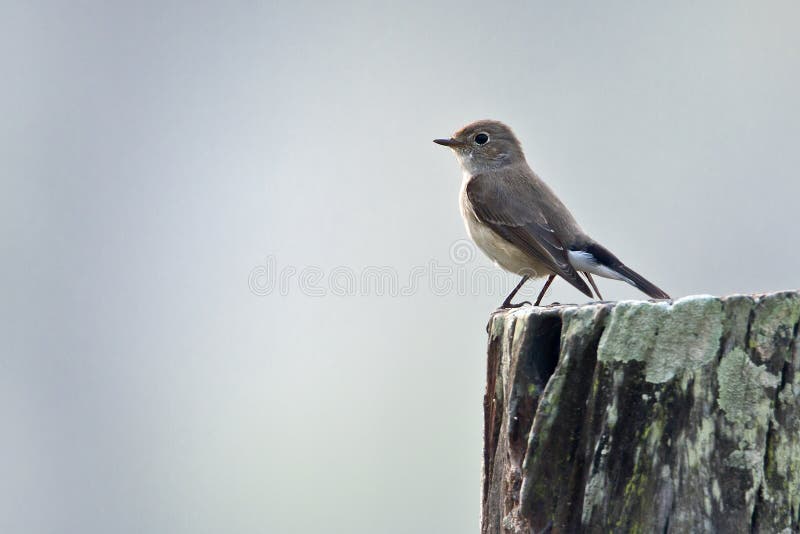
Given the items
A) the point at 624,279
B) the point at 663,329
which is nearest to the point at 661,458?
A: the point at 663,329

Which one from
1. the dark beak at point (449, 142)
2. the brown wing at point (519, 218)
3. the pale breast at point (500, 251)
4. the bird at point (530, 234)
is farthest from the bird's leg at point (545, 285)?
the dark beak at point (449, 142)

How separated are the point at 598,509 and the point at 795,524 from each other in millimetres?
576

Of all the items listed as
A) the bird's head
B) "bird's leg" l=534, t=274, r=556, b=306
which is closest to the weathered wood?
"bird's leg" l=534, t=274, r=556, b=306

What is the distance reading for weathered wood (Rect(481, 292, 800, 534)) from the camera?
271cm

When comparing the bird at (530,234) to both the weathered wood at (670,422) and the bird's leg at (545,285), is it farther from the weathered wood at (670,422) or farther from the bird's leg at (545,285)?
the weathered wood at (670,422)

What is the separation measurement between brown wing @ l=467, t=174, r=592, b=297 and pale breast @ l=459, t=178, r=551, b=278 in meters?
0.05

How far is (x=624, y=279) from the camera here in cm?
729

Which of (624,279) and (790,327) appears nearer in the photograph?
(790,327)

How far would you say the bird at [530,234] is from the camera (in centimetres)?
734

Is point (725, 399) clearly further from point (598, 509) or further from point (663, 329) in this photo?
point (598, 509)

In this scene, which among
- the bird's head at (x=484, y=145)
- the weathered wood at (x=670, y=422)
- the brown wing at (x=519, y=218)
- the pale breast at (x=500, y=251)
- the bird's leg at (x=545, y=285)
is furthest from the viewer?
the bird's head at (x=484, y=145)

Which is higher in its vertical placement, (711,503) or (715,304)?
(715,304)

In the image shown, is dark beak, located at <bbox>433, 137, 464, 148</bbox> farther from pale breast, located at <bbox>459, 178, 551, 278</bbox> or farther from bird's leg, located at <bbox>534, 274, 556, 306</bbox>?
bird's leg, located at <bbox>534, 274, 556, 306</bbox>

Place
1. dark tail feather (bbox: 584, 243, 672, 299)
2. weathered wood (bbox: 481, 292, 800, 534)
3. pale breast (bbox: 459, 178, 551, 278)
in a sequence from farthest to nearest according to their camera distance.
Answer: pale breast (bbox: 459, 178, 551, 278), dark tail feather (bbox: 584, 243, 672, 299), weathered wood (bbox: 481, 292, 800, 534)
